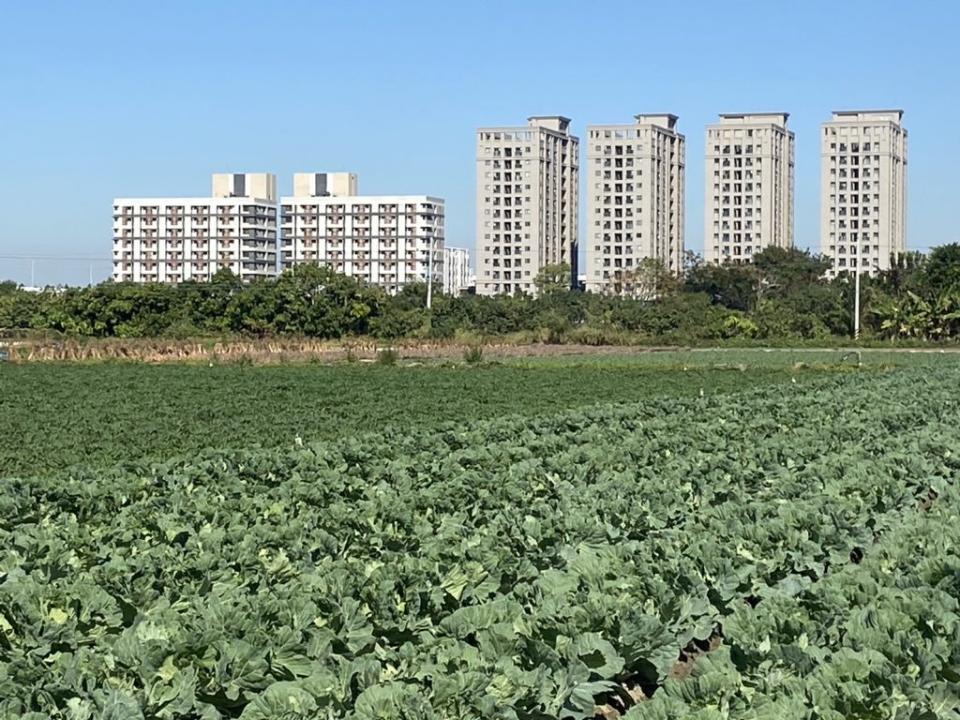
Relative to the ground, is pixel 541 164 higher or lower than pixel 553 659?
higher

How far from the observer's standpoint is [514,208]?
497ft

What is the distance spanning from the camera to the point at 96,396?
27.9 meters

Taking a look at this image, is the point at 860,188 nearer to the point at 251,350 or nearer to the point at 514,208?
the point at 514,208

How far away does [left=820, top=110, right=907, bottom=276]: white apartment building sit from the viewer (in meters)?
152

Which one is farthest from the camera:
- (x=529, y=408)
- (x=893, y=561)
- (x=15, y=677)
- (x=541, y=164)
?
(x=541, y=164)

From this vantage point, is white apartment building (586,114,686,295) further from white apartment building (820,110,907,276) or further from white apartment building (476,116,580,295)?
white apartment building (820,110,907,276)

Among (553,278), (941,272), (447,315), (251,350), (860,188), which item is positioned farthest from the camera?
(860,188)

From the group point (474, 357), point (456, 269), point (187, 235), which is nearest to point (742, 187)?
point (456, 269)

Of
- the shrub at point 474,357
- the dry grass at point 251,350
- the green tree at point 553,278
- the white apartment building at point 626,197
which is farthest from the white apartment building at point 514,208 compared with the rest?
the shrub at point 474,357

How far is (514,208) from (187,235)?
1417 inches

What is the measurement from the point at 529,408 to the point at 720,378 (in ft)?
36.5

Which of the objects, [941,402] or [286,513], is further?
[941,402]

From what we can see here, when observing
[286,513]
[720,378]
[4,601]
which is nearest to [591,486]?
[286,513]

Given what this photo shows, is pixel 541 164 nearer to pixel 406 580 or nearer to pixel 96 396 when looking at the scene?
pixel 96 396
